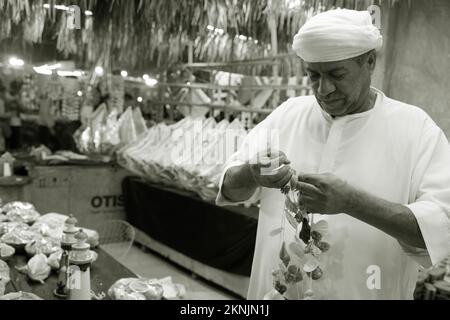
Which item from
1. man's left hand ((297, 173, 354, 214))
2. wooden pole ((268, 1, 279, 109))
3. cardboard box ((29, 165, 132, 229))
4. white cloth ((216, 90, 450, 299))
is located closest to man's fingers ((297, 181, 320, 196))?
man's left hand ((297, 173, 354, 214))

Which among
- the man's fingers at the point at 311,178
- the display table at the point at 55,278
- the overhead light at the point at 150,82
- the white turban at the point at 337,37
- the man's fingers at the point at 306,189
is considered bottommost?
the display table at the point at 55,278

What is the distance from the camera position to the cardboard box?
470 centimetres

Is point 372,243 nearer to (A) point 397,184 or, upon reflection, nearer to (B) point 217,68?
(A) point 397,184

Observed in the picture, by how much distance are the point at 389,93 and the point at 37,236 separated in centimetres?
182

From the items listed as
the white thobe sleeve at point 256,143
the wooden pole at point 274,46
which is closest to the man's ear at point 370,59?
the white thobe sleeve at point 256,143

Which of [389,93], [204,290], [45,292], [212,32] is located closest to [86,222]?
[204,290]

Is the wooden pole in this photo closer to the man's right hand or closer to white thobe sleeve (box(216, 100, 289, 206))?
white thobe sleeve (box(216, 100, 289, 206))

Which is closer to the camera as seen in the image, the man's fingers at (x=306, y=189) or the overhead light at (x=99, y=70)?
the man's fingers at (x=306, y=189)

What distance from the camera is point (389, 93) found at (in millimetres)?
2068

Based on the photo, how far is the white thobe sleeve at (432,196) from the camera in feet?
3.30

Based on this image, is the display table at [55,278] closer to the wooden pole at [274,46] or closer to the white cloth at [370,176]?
the white cloth at [370,176]

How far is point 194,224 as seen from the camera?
12.9 ft

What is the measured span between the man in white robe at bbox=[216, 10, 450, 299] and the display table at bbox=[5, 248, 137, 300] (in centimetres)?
70

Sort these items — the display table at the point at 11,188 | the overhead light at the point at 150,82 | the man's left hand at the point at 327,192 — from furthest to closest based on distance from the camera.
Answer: the overhead light at the point at 150,82 < the display table at the point at 11,188 < the man's left hand at the point at 327,192
